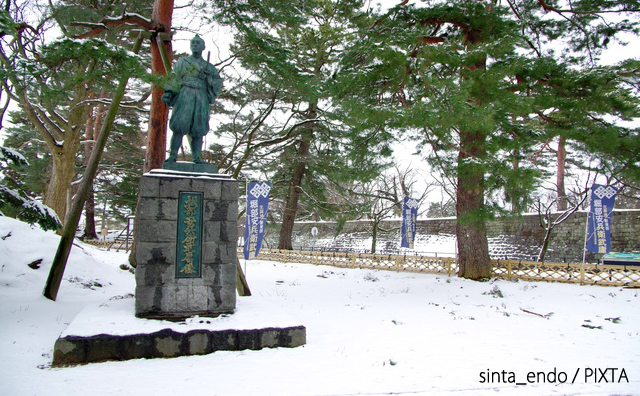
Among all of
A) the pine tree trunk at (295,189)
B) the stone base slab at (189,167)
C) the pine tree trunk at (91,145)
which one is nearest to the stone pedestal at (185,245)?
the stone base slab at (189,167)

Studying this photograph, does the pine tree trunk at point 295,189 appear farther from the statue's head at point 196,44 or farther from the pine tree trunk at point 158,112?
the statue's head at point 196,44

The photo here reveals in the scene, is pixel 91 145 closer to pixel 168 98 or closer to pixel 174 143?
pixel 168 98

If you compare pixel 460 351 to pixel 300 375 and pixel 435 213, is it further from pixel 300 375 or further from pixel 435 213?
pixel 435 213

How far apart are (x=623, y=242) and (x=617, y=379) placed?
14.2 meters

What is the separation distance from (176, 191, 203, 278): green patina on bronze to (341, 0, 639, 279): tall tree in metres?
4.00

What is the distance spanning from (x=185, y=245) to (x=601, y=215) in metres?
11.5

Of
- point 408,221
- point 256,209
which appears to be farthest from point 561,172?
point 256,209

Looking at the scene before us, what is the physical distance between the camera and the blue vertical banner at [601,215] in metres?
10.5

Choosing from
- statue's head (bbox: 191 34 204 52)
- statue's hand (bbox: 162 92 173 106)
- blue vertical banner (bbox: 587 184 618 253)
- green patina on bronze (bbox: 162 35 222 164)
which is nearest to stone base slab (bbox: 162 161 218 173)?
green patina on bronze (bbox: 162 35 222 164)

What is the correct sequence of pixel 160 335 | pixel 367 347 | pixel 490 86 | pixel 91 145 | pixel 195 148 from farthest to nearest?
pixel 91 145, pixel 490 86, pixel 195 148, pixel 367 347, pixel 160 335

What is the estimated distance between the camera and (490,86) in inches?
Answer: 282

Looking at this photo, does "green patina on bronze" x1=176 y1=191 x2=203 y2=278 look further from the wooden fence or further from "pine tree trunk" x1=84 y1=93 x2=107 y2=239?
"pine tree trunk" x1=84 y1=93 x2=107 y2=239

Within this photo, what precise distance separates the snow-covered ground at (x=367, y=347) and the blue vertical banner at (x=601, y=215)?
243 centimetres

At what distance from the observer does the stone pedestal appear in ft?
14.4
